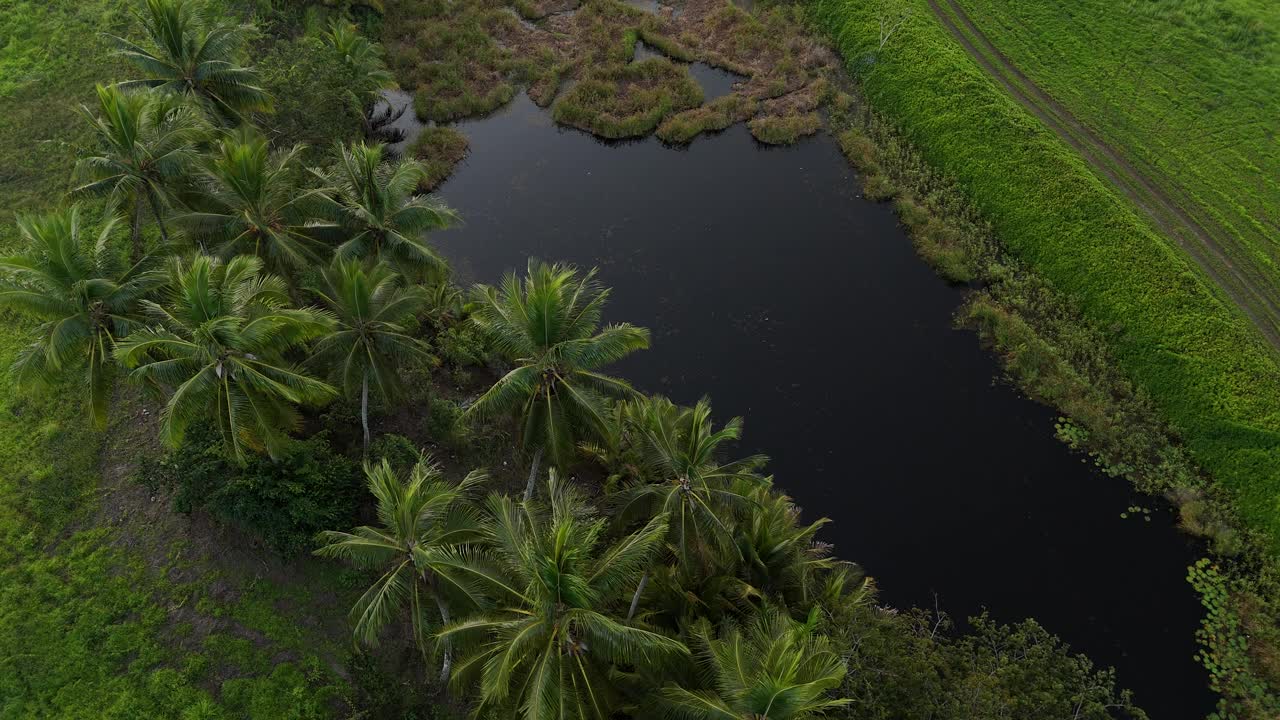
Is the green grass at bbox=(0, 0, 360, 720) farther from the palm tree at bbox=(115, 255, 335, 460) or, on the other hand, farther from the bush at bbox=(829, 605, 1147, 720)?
the bush at bbox=(829, 605, 1147, 720)

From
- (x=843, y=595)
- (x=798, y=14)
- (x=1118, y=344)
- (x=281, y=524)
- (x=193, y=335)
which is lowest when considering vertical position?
(x=281, y=524)

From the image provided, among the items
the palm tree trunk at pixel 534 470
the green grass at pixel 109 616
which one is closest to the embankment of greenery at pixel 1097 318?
the palm tree trunk at pixel 534 470

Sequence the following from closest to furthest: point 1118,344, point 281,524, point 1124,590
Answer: point 281,524 → point 1124,590 → point 1118,344

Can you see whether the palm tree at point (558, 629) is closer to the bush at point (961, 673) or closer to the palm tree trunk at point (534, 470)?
the palm tree trunk at point (534, 470)

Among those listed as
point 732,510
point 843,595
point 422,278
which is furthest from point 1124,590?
point 422,278

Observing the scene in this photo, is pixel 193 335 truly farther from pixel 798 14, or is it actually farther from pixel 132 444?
pixel 798 14

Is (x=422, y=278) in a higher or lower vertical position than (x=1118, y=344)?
lower
